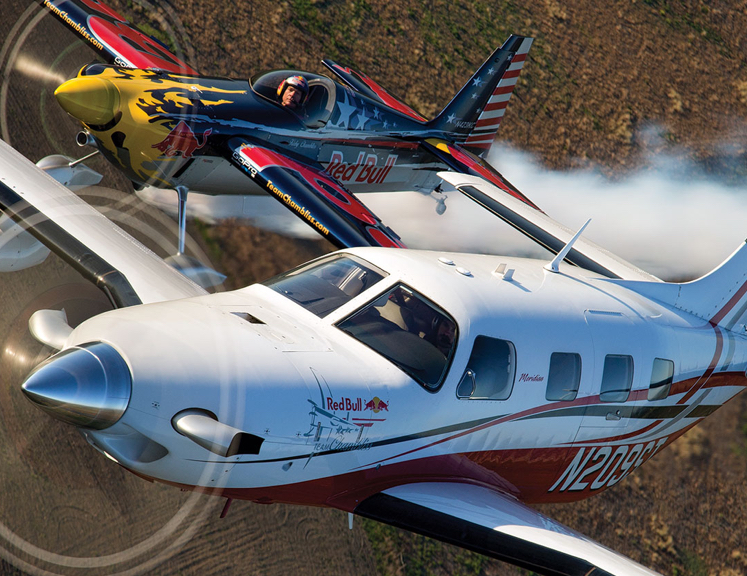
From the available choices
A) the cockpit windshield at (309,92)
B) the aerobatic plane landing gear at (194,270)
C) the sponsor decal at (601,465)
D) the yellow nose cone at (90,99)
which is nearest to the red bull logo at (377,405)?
the sponsor decal at (601,465)

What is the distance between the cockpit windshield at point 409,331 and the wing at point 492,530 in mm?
983

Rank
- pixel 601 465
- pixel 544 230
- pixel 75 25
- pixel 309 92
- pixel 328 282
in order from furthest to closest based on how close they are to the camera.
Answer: pixel 75 25
pixel 309 92
pixel 544 230
pixel 601 465
pixel 328 282

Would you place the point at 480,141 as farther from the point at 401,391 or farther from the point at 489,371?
the point at 401,391

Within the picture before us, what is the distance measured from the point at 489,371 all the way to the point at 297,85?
23.2 ft

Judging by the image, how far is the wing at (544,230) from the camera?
877cm

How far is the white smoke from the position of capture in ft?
47.9

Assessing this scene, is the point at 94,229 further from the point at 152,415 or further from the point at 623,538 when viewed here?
the point at 623,538

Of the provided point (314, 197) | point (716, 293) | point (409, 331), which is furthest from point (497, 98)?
point (409, 331)

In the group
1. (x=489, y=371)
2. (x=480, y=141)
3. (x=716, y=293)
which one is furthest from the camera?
(x=480, y=141)

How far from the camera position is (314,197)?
36.4 feet

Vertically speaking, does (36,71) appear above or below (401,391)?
above

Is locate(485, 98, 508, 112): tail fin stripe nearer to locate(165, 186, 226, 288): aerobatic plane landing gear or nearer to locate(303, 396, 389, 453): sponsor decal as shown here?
locate(165, 186, 226, 288): aerobatic plane landing gear

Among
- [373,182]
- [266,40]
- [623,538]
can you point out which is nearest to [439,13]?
[266,40]

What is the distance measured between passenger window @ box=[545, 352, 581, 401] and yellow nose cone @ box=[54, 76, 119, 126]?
301 inches
